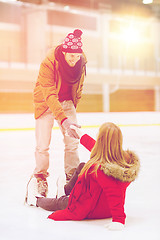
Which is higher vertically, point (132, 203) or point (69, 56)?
point (69, 56)

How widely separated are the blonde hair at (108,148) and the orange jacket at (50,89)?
1.68 ft

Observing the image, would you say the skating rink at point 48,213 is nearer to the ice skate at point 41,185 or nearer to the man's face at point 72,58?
the ice skate at point 41,185

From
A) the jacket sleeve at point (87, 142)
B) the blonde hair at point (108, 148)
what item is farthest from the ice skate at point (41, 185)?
the blonde hair at point (108, 148)

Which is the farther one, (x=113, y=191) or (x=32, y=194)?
(x=32, y=194)

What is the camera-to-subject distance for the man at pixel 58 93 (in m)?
2.01

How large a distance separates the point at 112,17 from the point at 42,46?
126 inches

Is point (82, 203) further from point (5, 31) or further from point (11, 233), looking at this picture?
point (5, 31)

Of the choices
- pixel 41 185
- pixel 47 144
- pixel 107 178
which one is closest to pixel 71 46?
pixel 47 144

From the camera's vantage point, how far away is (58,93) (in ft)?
6.96

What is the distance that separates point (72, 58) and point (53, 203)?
0.78 metres

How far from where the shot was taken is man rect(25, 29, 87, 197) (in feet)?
6.61

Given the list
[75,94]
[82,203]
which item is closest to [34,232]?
[82,203]

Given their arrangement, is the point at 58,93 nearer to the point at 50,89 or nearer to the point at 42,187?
the point at 50,89

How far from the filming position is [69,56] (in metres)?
2.03
